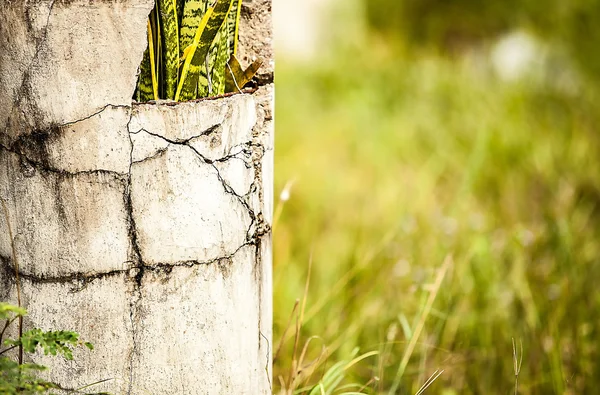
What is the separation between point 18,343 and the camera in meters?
0.95

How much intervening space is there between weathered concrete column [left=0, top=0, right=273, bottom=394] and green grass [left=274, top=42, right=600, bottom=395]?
37cm

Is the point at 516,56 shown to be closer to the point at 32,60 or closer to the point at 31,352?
the point at 32,60

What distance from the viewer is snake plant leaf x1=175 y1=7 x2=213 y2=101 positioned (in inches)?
41.2

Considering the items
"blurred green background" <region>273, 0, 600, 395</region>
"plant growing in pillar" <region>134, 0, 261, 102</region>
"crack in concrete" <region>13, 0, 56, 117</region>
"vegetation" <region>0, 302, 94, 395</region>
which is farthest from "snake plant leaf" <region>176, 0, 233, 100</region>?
"blurred green background" <region>273, 0, 600, 395</region>

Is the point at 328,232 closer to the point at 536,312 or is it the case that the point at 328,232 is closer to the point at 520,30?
the point at 536,312

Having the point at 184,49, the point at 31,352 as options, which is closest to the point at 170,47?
the point at 184,49

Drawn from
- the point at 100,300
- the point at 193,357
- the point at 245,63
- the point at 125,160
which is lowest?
the point at 193,357

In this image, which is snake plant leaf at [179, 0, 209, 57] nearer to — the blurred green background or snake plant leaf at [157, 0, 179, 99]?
snake plant leaf at [157, 0, 179, 99]

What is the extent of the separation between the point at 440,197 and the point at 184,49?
91.4 inches

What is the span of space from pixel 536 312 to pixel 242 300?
49.8 inches

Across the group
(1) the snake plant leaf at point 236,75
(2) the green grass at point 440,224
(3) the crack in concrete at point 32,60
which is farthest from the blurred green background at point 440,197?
(3) the crack in concrete at point 32,60

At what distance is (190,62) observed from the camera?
3.45ft

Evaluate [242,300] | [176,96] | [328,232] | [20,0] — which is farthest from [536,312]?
[20,0]

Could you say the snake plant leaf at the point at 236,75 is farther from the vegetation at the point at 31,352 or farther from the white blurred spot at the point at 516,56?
the white blurred spot at the point at 516,56
